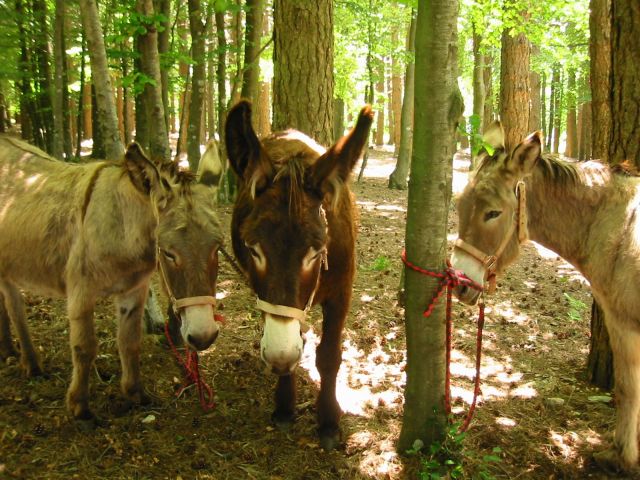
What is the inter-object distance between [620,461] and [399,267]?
16.3 ft

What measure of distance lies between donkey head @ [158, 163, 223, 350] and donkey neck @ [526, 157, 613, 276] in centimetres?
237

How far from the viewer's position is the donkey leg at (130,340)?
3.97m

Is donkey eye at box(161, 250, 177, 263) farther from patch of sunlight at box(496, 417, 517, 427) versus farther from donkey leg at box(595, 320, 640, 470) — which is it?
donkey leg at box(595, 320, 640, 470)

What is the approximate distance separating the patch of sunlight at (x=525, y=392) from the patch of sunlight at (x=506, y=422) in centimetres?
43

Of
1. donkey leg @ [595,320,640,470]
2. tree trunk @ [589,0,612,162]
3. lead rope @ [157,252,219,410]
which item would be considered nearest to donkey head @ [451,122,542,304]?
donkey leg @ [595,320,640,470]

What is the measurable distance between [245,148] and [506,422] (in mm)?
2981

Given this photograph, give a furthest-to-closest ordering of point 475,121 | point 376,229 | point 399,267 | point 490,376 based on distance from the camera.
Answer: point 376,229, point 399,267, point 490,376, point 475,121

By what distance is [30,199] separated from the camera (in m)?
4.03

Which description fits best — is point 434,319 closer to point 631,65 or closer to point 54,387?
point 631,65

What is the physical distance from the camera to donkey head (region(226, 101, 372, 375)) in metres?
2.51

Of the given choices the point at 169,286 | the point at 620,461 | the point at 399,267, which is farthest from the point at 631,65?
the point at 399,267

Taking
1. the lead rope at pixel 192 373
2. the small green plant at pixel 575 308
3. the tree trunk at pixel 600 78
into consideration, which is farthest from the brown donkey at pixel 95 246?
the small green plant at pixel 575 308

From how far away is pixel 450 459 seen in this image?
3072mm

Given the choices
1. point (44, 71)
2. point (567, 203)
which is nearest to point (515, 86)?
point (567, 203)
